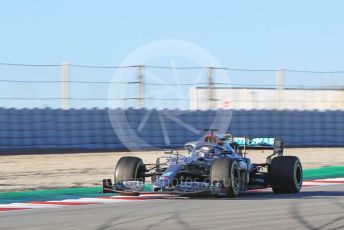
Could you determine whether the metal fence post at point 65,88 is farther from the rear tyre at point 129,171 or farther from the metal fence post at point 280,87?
the rear tyre at point 129,171

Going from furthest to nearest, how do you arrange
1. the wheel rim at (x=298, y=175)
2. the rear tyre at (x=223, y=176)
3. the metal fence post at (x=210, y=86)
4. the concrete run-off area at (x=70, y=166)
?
1. the metal fence post at (x=210, y=86)
2. the concrete run-off area at (x=70, y=166)
3. the wheel rim at (x=298, y=175)
4. the rear tyre at (x=223, y=176)

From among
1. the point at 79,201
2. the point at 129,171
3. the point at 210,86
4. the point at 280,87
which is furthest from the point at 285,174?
the point at 280,87

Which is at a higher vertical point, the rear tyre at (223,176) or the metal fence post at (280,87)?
the metal fence post at (280,87)

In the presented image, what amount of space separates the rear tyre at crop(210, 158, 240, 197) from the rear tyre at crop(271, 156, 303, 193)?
1645 millimetres

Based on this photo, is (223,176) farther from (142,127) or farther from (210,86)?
(142,127)

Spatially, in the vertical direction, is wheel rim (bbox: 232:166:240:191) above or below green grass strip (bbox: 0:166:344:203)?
above

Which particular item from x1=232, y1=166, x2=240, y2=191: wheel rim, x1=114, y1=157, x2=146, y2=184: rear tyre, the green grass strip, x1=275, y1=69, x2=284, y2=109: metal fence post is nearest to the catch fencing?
x1=275, y1=69, x2=284, y2=109: metal fence post

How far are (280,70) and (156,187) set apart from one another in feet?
52.2

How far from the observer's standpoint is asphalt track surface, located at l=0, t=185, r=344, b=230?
10344mm

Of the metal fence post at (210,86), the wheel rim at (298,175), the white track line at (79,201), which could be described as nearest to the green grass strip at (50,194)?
the white track line at (79,201)

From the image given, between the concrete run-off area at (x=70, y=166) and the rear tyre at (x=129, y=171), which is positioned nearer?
the rear tyre at (x=129, y=171)

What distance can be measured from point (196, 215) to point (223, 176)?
7.17ft

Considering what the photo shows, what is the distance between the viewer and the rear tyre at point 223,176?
13.5 meters

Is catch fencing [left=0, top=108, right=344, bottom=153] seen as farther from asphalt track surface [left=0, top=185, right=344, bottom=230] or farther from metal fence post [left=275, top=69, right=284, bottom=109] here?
asphalt track surface [left=0, top=185, right=344, bottom=230]
